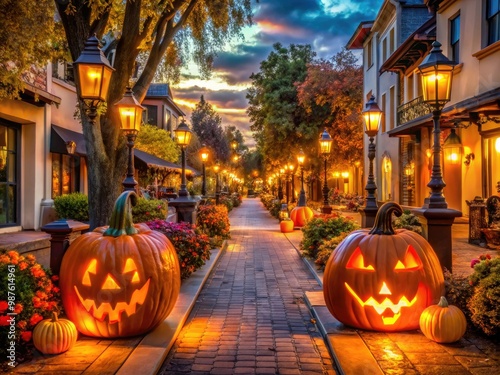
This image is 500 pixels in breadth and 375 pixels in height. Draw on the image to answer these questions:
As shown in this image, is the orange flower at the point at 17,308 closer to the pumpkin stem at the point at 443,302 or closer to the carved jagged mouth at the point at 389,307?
the carved jagged mouth at the point at 389,307

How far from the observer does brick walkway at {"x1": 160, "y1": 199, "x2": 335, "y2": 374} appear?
189 inches

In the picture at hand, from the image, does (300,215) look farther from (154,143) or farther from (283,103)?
(283,103)

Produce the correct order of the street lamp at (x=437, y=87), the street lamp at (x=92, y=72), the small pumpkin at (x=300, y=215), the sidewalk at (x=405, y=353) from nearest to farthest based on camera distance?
the sidewalk at (x=405, y=353)
the street lamp at (x=437, y=87)
the street lamp at (x=92, y=72)
the small pumpkin at (x=300, y=215)

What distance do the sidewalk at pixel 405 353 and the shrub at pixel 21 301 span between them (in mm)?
2842

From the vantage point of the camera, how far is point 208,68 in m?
12.5

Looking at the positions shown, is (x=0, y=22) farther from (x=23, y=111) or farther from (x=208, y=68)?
(x=23, y=111)

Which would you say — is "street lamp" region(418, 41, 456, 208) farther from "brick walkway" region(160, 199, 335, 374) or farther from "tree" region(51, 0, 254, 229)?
"tree" region(51, 0, 254, 229)

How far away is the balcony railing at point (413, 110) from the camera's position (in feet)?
65.1

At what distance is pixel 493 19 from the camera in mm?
14242

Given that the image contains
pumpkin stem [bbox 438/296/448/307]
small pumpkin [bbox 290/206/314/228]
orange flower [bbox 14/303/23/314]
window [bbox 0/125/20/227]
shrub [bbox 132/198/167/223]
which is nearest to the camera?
orange flower [bbox 14/303/23/314]

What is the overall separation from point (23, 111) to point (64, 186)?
4.03 metres

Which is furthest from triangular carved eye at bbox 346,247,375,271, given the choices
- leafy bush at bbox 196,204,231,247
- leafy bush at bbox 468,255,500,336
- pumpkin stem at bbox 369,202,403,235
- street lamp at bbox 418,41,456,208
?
leafy bush at bbox 196,204,231,247

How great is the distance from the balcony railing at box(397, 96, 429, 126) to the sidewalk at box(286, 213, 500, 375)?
1512 cm

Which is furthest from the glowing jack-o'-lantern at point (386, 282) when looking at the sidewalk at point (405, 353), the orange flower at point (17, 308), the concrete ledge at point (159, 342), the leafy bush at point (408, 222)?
the leafy bush at point (408, 222)
